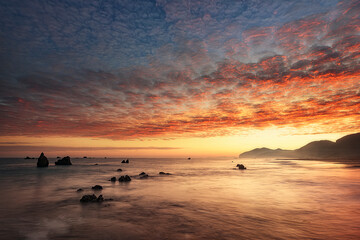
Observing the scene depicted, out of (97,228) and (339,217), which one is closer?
(97,228)

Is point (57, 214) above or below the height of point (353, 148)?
below

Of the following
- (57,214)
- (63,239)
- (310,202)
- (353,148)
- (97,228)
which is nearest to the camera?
(63,239)

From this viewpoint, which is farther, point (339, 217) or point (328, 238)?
point (339, 217)

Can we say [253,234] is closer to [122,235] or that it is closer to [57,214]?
[122,235]

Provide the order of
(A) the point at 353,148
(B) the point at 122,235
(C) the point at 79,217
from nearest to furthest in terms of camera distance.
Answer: (B) the point at 122,235 → (C) the point at 79,217 → (A) the point at 353,148

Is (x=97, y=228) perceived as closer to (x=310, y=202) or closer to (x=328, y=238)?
(x=328, y=238)

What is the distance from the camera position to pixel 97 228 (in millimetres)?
Result: 11070

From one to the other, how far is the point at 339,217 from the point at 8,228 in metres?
22.3

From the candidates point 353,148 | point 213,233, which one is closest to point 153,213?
point 213,233

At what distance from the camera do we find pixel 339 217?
1332 centimetres

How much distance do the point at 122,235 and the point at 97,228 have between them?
2.04 meters

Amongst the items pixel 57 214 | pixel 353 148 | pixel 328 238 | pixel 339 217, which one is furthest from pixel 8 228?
pixel 353 148

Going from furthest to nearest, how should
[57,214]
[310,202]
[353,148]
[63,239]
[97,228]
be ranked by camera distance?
[353,148] → [310,202] → [57,214] → [97,228] → [63,239]

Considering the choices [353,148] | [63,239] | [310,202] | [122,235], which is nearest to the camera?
[63,239]
